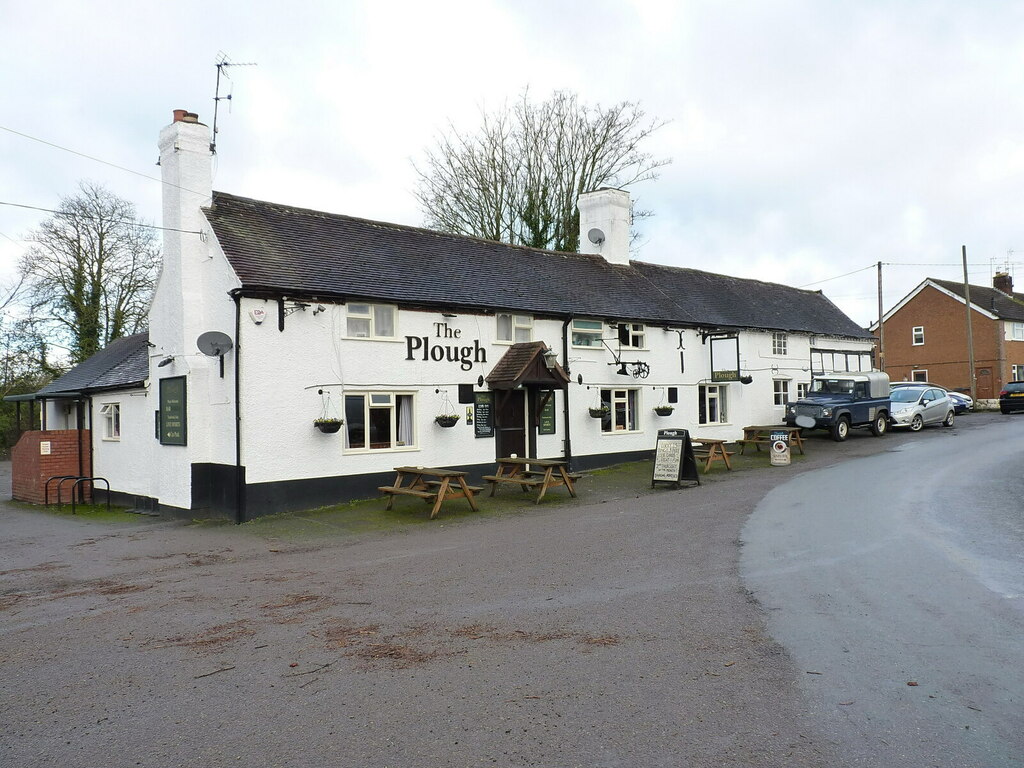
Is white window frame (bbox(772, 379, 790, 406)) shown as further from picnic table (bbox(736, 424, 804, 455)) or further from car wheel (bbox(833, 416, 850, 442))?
picnic table (bbox(736, 424, 804, 455))

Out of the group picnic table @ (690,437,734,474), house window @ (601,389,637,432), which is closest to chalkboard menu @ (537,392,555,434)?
house window @ (601,389,637,432)

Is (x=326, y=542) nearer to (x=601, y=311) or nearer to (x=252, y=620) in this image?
(x=252, y=620)

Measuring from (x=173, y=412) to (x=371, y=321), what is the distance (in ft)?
15.0

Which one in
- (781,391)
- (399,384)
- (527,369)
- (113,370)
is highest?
(113,370)

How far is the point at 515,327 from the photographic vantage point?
1988 cm

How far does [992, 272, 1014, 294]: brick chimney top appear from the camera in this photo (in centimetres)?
5288

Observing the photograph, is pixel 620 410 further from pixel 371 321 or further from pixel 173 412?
pixel 173 412

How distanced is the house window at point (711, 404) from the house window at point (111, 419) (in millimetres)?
16988

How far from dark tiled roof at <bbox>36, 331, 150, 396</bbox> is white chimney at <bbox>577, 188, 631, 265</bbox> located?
48.0ft

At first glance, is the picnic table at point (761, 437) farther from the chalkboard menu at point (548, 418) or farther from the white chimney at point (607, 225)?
the white chimney at point (607, 225)

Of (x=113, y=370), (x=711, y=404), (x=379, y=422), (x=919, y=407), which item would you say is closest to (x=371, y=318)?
(x=379, y=422)

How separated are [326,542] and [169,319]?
7.29 meters

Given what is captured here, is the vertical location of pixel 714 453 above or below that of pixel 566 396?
below

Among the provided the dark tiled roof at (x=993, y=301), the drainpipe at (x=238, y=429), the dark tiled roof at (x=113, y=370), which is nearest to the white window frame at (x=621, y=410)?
the drainpipe at (x=238, y=429)
